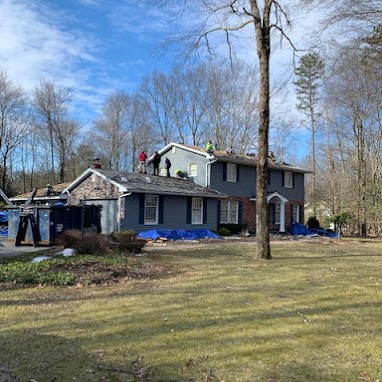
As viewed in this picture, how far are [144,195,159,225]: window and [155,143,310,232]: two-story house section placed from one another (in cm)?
458

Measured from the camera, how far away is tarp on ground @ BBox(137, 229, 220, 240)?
68.2 feet

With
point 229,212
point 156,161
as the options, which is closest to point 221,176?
point 229,212

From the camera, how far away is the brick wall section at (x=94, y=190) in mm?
21797

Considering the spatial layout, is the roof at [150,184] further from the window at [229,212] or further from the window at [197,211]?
the window at [229,212]

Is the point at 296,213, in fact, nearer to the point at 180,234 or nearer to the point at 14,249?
the point at 180,234

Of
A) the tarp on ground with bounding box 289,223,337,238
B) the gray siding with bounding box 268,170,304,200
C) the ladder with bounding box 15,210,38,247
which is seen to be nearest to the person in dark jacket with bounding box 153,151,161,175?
the gray siding with bounding box 268,170,304,200

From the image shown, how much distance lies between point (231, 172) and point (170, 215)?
628cm

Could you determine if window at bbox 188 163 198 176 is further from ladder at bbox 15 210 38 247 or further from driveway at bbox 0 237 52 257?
driveway at bbox 0 237 52 257

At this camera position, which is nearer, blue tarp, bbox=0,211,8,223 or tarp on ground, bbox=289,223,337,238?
blue tarp, bbox=0,211,8,223

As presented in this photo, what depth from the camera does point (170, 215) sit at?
23.0 meters

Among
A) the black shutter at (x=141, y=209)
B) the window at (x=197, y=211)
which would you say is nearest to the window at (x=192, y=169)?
the window at (x=197, y=211)

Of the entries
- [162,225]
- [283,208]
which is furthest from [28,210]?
[283,208]

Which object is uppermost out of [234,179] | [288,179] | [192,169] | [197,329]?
[192,169]

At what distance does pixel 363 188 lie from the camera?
33.5 meters
